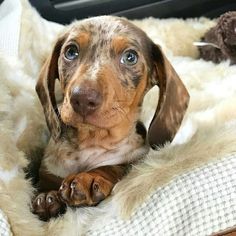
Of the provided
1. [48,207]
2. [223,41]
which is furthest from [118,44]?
[223,41]

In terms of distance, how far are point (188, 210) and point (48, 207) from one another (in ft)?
1.24

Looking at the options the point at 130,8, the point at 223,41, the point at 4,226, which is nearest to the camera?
the point at 4,226

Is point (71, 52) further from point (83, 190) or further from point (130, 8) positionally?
point (130, 8)

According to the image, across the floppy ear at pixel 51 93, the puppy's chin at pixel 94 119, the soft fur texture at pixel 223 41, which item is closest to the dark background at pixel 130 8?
the soft fur texture at pixel 223 41

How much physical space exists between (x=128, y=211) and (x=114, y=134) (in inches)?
13.5

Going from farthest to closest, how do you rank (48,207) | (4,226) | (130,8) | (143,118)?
(130,8)
(143,118)
(48,207)
(4,226)

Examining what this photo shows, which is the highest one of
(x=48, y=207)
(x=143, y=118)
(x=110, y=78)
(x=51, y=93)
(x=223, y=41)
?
(x=110, y=78)

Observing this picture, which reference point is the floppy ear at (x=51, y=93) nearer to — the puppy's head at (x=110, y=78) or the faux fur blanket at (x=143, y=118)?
the puppy's head at (x=110, y=78)

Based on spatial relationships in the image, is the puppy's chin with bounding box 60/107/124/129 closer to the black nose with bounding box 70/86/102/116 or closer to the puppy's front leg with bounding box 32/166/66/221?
the black nose with bounding box 70/86/102/116

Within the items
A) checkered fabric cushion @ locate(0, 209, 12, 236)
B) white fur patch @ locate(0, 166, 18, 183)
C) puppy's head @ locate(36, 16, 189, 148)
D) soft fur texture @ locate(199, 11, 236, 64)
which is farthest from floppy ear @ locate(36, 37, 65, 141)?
soft fur texture @ locate(199, 11, 236, 64)

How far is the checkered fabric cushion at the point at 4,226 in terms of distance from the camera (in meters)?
1.47

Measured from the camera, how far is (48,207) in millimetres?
1622

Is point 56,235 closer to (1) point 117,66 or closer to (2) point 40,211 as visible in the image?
(2) point 40,211

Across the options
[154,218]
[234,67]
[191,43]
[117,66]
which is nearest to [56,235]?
[154,218]
